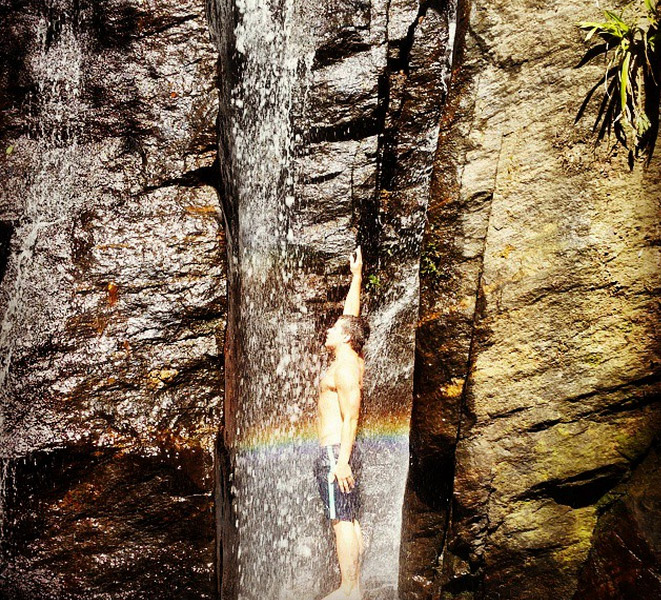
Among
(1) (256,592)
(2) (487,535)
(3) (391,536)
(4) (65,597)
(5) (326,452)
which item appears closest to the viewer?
(4) (65,597)

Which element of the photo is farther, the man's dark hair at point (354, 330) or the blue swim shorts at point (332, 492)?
the man's dark hair at point (354, 330)

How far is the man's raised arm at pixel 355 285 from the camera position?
15.9ft

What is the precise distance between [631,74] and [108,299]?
3.61 m

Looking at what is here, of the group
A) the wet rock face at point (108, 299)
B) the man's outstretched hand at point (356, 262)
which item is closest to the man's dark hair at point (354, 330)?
the man's outstretched hand at point (356, 262)

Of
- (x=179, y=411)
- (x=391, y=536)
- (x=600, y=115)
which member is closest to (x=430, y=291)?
(x=600, y=115)

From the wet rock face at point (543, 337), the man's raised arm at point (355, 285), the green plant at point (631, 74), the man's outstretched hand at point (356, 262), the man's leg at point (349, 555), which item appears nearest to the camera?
the green plant at point (631, 74)

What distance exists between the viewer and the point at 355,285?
5031 millimetres

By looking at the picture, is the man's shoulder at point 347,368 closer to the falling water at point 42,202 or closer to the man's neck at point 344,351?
the man's neck at point 344,351

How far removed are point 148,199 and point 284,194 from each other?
6.81 ft

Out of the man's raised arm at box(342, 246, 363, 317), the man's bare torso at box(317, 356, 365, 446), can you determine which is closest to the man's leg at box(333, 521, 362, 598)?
the man's bare torso at box(317, 356, 365, 446)

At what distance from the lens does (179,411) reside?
327 cm

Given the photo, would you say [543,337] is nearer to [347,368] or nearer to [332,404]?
[347,368]

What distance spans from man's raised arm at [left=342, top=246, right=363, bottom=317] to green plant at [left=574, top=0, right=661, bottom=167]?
2398mm

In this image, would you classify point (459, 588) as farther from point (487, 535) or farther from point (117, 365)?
point (117, 365)
